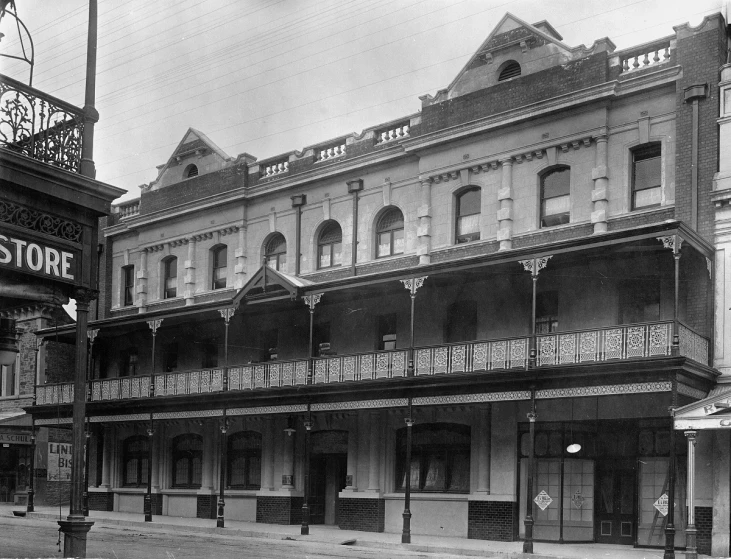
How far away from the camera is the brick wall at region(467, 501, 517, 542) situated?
2322 centimetres

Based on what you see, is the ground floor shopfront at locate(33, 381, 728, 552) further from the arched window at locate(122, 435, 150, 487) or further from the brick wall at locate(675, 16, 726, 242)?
the brick wall at locate(675, 16, 726, 242)

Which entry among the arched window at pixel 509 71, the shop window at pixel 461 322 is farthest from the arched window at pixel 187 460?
the arched window at pixel 509 71

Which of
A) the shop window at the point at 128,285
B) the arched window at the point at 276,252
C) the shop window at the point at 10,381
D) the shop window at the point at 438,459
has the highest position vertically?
the arched window at the point at 276,252

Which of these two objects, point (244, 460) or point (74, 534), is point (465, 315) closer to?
point (244, 460)

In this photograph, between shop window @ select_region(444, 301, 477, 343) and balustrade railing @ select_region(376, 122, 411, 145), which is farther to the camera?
balustrade railing @ select_region(376, 122, 411, 145)

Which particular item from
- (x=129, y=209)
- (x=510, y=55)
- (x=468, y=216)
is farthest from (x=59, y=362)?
(x=510, y=55)

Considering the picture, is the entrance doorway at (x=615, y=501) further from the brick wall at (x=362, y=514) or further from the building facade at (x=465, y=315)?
the brick wall at (x=362, y=514)

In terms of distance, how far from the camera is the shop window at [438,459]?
25016 mm

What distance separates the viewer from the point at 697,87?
21.7m

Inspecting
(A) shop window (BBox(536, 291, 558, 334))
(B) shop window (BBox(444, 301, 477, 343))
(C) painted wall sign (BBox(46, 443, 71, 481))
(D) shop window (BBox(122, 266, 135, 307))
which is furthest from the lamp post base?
(D) shop window (BBox(122, 266, 135, 307))

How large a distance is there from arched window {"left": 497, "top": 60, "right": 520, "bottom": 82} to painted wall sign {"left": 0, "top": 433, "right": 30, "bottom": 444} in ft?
78.6

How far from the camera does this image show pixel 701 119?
71.7 feet

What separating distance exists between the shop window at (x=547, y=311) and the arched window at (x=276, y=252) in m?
10.2

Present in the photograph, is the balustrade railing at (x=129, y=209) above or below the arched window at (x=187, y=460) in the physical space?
above
